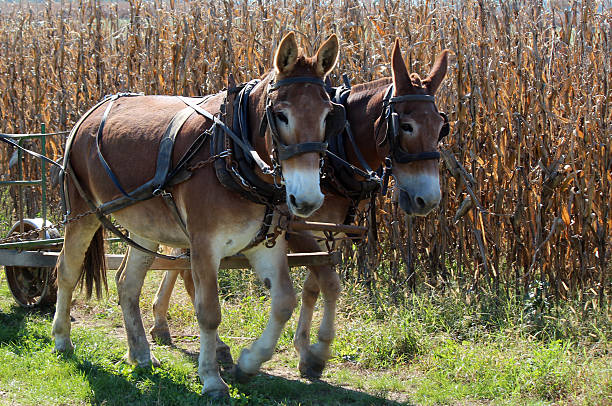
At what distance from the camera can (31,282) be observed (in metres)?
6.66

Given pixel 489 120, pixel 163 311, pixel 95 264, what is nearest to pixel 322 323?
pixel 163 311

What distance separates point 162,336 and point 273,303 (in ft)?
6.28

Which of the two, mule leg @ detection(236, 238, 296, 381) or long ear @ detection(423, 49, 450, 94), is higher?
long ear @ detection(423, 49, 450, 94)

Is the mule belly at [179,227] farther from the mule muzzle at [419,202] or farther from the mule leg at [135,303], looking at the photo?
the mule muzzle at [419,202]

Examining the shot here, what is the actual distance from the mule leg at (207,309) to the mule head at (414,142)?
1.28 metres

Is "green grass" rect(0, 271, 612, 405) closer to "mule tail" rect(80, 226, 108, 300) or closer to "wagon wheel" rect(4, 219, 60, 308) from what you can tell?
"wagon wheel" rect(4, 219, 60, 308)

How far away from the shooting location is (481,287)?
19.8 feet

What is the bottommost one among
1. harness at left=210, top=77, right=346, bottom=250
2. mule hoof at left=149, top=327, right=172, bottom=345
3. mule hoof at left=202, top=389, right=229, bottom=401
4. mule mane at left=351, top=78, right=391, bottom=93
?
mule hoof at left=149, top=327, right=172, bottom=345

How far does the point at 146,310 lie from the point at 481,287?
330 cm

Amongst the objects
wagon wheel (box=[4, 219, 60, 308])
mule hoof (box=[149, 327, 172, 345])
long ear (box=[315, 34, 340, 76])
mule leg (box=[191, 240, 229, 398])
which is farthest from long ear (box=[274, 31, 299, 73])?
wagon wheel (box=[4, 219, 60, 308])

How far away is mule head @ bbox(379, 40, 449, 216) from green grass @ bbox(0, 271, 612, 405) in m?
1.29

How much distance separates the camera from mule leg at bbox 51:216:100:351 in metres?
5.21

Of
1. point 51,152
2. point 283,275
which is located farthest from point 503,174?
point 51,152

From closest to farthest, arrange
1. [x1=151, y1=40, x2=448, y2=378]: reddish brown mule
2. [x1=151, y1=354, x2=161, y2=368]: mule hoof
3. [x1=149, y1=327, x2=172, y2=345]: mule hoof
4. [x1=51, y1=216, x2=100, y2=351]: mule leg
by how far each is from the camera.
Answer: [x1=151, y1=40, x2=448, y2=378]: reddish brown mule
[x1=151, y1=354, x2=161, y2=368]: mule hoof
[x1=51, y1=216, x2=100, y2=351]: mule leg
[x1=149, y1=327, x2=172, y2=345]: mule hoof
